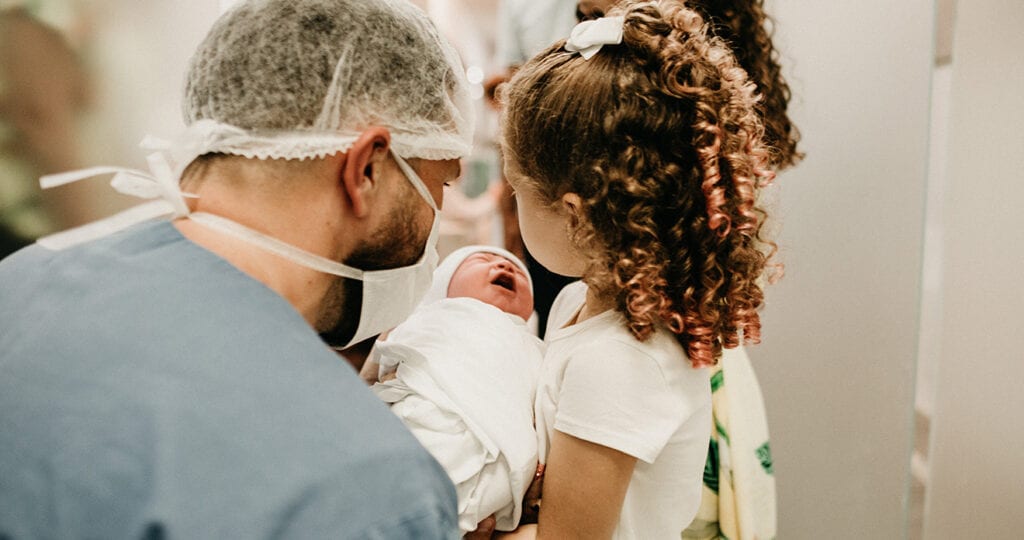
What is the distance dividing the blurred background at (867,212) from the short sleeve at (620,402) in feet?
2.14

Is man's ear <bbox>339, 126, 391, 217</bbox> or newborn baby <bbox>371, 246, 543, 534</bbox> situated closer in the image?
man's ear <bbox>339, 126, 391, 217</bbox>

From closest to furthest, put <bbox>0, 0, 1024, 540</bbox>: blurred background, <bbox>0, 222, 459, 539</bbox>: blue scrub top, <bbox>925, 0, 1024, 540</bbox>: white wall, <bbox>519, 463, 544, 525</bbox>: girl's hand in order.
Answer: <bbox>0, 222, 459, 539</bbox>: blue scrub top, <bbox>519, 463, 544, 525</bbox>: girl's hand, <bbox>0, 0, 1024, 540</bbox>: blurred background, <bbox>925, 0, 1024, 540</bbox>: white wall

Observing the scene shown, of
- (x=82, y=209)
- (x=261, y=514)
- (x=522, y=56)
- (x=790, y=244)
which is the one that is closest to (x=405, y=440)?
(x=261, y=514)

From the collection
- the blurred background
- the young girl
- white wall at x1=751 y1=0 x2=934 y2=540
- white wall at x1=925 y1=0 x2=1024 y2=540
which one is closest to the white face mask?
the young girl

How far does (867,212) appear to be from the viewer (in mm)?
→ 1604

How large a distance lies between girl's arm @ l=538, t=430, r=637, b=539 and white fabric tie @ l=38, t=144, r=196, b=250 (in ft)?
1.82

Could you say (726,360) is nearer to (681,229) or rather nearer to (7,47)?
(681,229)

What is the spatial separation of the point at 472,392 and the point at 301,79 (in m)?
0.50

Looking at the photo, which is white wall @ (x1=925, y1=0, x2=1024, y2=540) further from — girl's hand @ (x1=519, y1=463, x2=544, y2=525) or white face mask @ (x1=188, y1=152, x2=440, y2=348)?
white face mask @ (x1=188, y1=152, x2=440, y2=348)

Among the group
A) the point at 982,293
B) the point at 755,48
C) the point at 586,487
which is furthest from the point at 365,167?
the point at 982,293

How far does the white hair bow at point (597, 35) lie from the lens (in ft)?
3.15

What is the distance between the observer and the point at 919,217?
154 cm

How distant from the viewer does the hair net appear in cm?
85

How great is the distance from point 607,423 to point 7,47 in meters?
1.17
